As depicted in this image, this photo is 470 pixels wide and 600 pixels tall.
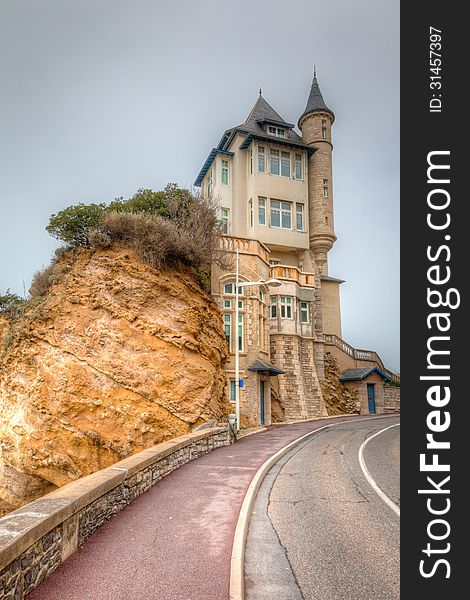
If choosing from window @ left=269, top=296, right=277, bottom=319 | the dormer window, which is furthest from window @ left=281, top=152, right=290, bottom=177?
window @ left=269, top=296, right=277, bottom=319

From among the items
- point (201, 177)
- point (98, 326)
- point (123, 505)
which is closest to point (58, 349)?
point (98, 326)

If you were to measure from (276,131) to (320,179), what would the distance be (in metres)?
5.49

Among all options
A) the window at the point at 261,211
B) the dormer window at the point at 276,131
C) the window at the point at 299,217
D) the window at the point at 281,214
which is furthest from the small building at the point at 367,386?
the dormer window at the point at 276,131

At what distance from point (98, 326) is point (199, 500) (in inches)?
436

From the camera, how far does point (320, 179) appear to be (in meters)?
36.8

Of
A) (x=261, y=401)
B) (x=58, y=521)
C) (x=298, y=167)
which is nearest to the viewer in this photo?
(x=58, y=521)

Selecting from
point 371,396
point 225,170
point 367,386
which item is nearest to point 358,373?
point 367,386

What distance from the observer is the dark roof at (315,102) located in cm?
3843

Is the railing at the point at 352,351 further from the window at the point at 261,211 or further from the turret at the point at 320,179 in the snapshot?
the window at the point at 261,211

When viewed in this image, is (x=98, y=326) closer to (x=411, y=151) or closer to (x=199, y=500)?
(x=199, y=500)

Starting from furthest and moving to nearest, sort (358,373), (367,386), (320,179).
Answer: (367,386)
(358,373)
(320,179)

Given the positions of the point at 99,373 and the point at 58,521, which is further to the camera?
the point at 99,373

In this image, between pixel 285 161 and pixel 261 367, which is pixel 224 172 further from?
pixel 261 367

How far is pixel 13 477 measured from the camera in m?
17.2
